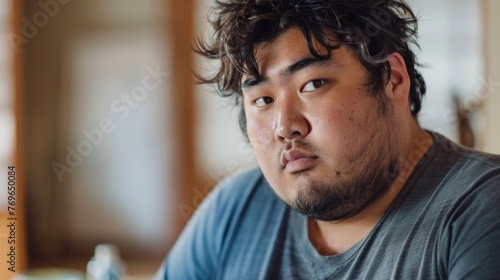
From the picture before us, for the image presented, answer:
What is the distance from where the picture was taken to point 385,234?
1.03 meters

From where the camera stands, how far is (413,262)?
95 centimetres

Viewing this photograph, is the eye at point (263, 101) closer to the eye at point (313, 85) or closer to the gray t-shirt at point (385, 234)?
the eye at point (313, 85)

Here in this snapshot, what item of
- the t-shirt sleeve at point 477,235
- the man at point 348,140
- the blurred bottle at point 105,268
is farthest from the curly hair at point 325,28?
the blurred bottle at point 105,268

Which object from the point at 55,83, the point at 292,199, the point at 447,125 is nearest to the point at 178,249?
the point at 292,199

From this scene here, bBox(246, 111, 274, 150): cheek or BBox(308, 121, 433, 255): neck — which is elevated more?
BBox(246, 111, 274, 150): cheek

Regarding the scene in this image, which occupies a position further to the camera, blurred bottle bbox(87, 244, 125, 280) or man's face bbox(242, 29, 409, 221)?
blurred bottle bbox(87, 244, 125, 280)

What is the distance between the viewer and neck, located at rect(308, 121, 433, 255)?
1087mm

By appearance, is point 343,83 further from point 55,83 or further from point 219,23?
point 55,83

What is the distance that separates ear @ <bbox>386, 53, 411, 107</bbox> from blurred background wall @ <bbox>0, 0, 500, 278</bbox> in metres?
2.44

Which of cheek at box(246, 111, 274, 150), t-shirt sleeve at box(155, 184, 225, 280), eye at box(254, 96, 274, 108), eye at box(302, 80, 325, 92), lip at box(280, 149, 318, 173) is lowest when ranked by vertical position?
t-shirt sleeve at box(155, 184, 225, 280)

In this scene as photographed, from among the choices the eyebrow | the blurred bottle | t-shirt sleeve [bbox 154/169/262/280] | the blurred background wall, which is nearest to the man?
the eyebrow

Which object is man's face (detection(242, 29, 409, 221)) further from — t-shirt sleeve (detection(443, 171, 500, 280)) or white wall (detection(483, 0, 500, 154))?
white wall (detection(483, 0, 500, 154))

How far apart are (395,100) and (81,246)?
3277 mm

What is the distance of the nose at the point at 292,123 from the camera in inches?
40.3
